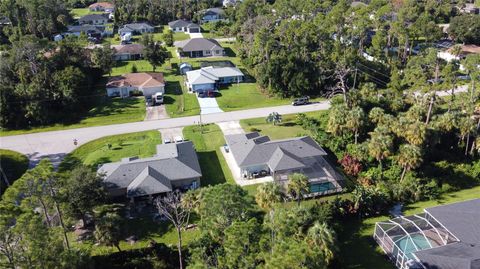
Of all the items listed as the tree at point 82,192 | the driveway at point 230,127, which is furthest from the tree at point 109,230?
the driveway at point 230,127

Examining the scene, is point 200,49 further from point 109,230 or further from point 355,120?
point 109,230

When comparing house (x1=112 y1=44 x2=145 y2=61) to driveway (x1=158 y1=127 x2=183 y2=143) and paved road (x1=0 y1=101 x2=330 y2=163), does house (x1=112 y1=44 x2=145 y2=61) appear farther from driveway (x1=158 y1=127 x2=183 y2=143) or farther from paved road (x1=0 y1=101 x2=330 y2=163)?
driveway (x1=158 y1=127 x2=183 y2=143)

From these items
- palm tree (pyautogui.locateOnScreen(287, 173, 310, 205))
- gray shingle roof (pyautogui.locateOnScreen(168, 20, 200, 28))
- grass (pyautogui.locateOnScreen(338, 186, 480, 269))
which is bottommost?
grass (pyautogui.locateOnScreen(338, 186, 480, 269))

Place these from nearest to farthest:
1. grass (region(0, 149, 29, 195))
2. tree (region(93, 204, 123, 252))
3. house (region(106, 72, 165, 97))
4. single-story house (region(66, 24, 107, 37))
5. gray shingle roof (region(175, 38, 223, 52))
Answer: tree (region(93, 204, 123, 252)), grass (region(0, 149, 29, 195)), house (region(106, 72, 165, 97)), gray shingle roof (region(175, 38, 223, 52)), single-story house (region(66, 24, 107, 37))

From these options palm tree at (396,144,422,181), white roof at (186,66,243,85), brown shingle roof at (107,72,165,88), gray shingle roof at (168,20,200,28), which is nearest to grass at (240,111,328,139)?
palm tree at (396,144,422,181)

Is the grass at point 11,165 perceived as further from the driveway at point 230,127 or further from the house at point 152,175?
the driveway at point 230,127

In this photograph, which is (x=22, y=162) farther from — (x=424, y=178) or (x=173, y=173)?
(x=424, y=178)

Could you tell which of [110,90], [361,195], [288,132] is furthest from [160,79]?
[361,195]
